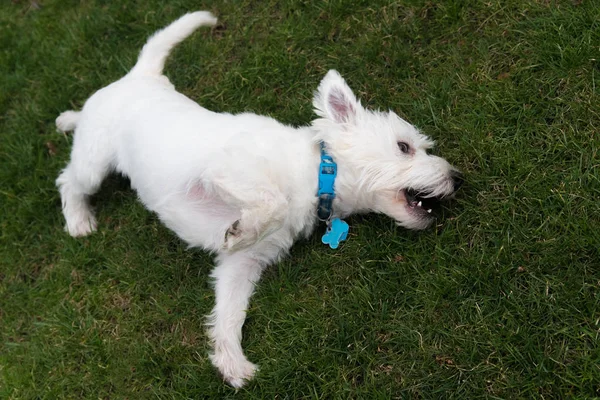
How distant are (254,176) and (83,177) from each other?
6.25ft

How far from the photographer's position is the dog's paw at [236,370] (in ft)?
11.4

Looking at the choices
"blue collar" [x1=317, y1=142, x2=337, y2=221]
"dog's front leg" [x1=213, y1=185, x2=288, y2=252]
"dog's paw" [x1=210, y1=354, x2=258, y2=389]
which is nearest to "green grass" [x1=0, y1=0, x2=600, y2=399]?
"dog's paw" [x1=210, y1=354, x2=258, y2=389]

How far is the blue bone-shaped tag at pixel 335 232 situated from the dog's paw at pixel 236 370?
1.01 meters

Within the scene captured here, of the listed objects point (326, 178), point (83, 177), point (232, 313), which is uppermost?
point (326, 178)

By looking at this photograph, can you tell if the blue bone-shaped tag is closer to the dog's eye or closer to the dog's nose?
the dog's eye

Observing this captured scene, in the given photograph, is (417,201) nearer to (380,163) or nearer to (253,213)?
(380,163)

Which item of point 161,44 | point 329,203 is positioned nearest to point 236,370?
point 329,203

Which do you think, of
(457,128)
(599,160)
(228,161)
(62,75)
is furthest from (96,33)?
(599,160)

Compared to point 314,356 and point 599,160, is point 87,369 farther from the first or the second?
point 599,160

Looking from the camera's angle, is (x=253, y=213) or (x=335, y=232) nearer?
(x=253, y=213)

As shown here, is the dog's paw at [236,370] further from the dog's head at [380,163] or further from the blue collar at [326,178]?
the dog's head at [380,163]

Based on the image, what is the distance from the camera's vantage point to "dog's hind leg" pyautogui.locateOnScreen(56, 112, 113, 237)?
413cm

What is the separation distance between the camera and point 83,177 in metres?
4.29

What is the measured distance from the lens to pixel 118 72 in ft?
16.9
